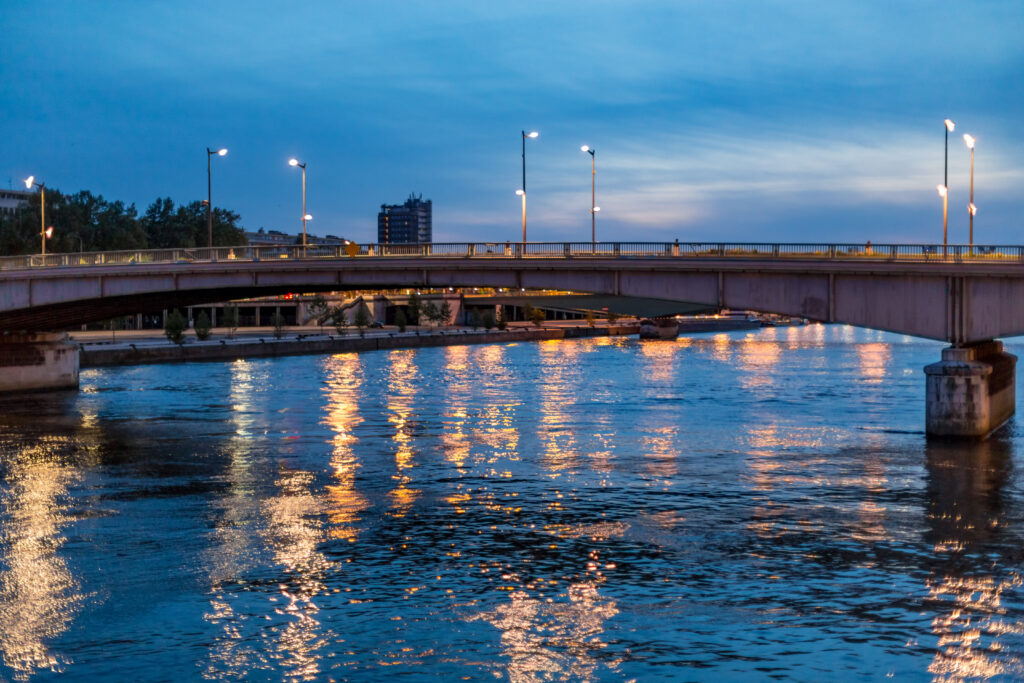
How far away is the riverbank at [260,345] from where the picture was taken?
9762 centimetres

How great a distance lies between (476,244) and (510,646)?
33.6 metres

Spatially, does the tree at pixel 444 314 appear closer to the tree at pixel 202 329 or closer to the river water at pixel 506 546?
the tree at pixel 202 329

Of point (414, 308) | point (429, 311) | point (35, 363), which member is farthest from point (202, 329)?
point (414, 308)

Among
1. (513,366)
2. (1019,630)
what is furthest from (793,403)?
(1019,630)

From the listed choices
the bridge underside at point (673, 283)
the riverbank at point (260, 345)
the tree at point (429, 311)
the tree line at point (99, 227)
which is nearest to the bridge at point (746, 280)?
the bridge underside at point (673, 283)

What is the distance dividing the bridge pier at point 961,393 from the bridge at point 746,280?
0.18 ft

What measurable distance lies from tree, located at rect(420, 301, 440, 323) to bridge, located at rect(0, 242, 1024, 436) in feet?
359

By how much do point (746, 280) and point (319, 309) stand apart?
126 meters

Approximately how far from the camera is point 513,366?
103 m

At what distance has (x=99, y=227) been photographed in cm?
16888

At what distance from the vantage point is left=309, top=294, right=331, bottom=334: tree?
166 m

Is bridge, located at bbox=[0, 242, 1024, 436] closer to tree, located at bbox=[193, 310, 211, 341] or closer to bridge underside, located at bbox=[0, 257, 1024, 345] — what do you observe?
bridge underside, located at bbox=[0, 257, 1024, 345]

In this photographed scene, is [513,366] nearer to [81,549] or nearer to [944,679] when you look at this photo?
[81,549]

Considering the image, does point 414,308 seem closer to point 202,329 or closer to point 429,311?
point 429,311
